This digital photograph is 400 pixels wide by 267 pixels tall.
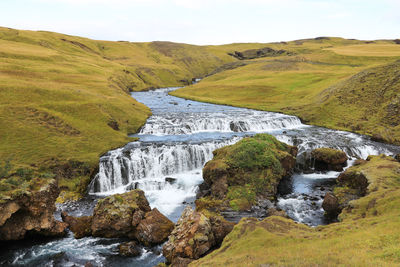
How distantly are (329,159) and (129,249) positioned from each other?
90.2 ft

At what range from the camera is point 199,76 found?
597 feet

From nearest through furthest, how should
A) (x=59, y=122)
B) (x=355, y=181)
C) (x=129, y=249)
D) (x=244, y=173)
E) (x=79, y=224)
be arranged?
(x=129, y=249) < (x=79, y=224) < (x=355, y=181) < (x=244, y=173) < (x=59, y=122)

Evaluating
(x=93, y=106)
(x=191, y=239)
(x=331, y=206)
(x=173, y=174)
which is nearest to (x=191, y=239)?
(x=191, y=239)

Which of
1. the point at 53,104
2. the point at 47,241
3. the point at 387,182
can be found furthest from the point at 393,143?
the point at 53,104

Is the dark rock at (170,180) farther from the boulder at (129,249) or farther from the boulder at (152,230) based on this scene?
the boulder at (129,249)

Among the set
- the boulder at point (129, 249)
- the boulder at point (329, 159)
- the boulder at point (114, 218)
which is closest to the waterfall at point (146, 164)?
the boulder at point (114, 218)

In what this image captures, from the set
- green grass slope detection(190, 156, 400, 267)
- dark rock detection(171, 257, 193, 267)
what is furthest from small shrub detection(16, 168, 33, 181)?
green grass slope detection(190, 156, 400, 267)

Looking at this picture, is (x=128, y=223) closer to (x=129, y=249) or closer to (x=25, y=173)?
(x=129, y=249)

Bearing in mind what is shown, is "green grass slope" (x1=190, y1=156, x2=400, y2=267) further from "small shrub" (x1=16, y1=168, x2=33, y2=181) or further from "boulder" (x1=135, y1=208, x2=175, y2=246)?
"small shrub" (x1=16, y1=168, x2=33, y2=181)

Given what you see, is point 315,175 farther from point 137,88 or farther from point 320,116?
point 137,88

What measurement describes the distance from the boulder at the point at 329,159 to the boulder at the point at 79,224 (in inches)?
1118

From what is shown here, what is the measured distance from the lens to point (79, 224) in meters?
22.1

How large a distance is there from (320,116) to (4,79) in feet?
206

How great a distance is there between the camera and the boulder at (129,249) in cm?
1900
